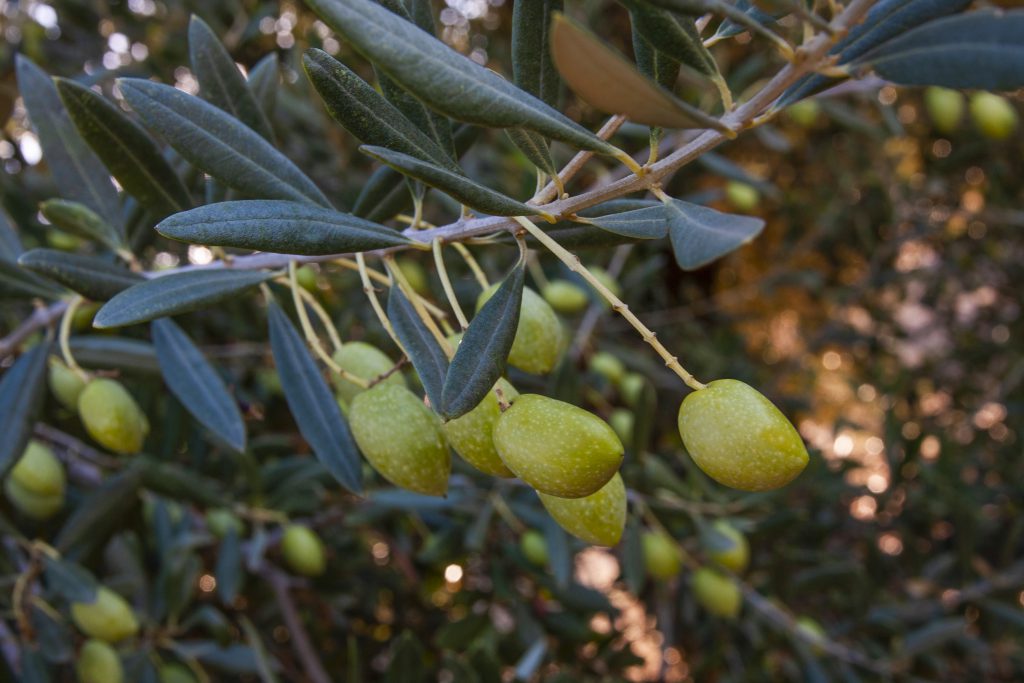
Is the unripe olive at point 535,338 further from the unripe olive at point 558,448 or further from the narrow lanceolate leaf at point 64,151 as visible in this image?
the narrow lanceolate leaf at point 64,151

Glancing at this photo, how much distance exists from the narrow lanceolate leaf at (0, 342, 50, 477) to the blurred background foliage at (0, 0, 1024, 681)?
12 cm

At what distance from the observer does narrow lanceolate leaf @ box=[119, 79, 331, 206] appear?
772 millimetres

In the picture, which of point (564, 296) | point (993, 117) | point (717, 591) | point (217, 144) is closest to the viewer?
point (217, 144)

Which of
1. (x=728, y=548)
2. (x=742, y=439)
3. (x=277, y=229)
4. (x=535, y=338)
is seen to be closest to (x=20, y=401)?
(x=277, y=229)

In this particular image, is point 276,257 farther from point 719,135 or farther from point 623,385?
point 623,385

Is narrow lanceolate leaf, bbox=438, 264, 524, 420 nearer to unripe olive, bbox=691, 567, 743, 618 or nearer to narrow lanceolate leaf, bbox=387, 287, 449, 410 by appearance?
narrow lanceolate leaf, bbox=387, 287, 449, 410

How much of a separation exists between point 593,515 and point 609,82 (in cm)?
37

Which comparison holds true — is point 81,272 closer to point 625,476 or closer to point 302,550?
point 302,550

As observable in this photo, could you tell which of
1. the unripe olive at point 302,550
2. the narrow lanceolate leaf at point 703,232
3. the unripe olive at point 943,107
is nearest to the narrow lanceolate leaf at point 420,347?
the narrow lanceolate leaf at point 703,232

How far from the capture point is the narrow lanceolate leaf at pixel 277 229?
65cm

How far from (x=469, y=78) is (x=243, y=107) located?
50cm

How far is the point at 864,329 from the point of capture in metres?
3.33

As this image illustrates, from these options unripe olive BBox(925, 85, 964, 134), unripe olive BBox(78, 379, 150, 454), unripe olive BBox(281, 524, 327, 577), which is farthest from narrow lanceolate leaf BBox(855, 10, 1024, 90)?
unripe olive BBox(925, 85, 964, 134)

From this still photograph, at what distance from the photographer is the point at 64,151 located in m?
1.07
